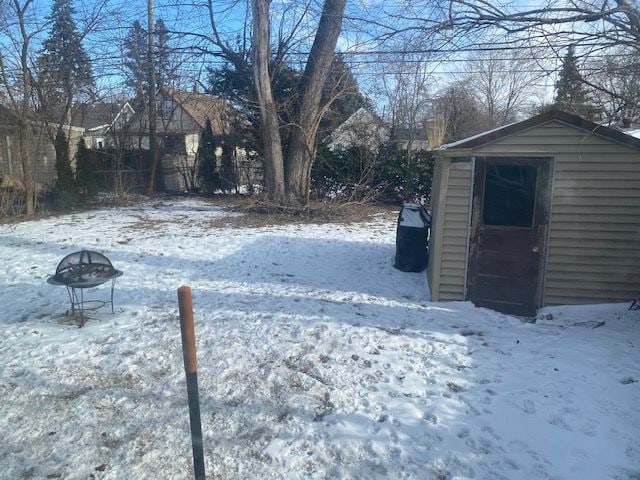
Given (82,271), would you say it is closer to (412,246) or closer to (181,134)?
(412,246)

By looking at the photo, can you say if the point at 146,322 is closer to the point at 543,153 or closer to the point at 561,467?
the point at 561,467

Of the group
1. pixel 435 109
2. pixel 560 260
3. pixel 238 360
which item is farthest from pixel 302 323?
pixel 435 109

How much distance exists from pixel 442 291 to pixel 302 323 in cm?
228

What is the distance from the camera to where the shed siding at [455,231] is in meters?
6.21

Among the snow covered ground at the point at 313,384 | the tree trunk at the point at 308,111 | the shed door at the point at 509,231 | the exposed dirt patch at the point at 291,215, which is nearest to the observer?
the snow covered ground at the point at 313,384

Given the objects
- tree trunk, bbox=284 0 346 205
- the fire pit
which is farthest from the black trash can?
tree trunk, bbox=284 0 346 205

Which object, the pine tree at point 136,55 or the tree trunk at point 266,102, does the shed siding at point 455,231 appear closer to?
the tree trunk at point 266,102

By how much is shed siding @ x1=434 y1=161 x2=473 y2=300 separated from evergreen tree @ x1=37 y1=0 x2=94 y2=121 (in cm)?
1265

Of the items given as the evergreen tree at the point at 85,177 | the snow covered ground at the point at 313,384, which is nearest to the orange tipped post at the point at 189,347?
the snow covered ground at the point at 313,384

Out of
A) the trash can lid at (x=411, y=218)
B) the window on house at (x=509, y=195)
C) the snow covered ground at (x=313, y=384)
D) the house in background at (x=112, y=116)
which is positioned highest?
the house in background at (x=112, y=116)

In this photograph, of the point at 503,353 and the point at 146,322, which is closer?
the point at 503,353

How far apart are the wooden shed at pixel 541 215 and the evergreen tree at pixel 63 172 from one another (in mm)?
13060

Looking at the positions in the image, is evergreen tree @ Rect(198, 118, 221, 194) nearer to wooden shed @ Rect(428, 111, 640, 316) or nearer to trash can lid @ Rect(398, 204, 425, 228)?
trash can lid @ Rect(398, 204, 425, 228)

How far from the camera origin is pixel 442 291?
21.3ft
